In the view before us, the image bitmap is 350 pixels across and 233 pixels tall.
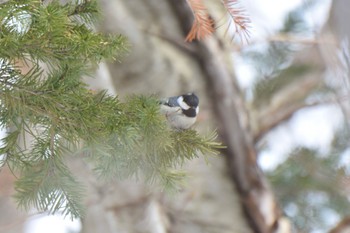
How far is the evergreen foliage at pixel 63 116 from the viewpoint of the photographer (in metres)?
0.84

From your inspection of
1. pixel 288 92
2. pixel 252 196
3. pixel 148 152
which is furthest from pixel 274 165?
pixel 148 152

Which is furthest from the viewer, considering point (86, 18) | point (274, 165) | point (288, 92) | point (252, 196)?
point (274, 165)

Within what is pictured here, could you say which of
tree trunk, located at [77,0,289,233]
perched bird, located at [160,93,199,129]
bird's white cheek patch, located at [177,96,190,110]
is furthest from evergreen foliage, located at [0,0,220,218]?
tree trunk, located at [77,0,289,233]

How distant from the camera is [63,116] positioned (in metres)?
0.87

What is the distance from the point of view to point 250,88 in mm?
2271

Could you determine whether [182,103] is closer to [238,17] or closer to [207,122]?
[238,17]

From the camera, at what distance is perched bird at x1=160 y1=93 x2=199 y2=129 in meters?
0.99

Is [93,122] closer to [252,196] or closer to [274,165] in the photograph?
[252,196]

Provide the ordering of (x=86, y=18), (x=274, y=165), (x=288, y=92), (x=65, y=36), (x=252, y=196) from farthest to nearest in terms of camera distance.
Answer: (x=274, y=165) → (x=288, y=92) → (x=252, y=196) → (x=86, y=18) → (x=65, y=36)

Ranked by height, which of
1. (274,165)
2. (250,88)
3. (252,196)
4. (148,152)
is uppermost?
(148,152)

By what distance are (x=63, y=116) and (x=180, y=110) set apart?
0.78ft

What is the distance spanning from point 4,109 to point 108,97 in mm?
136

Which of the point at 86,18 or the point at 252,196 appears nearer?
the point at 86,18

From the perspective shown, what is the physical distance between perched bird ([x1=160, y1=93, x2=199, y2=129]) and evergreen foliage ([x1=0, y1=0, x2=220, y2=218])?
0.06 m
